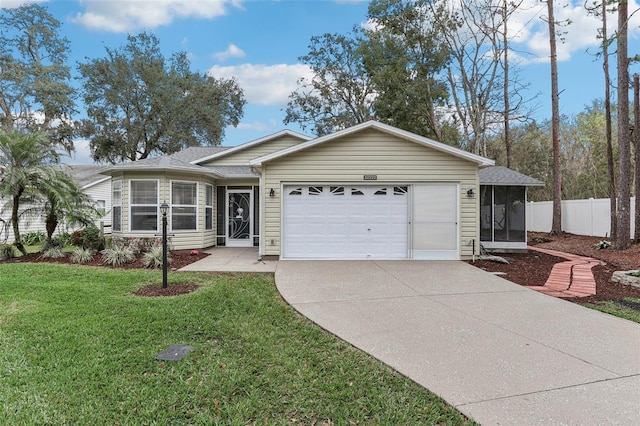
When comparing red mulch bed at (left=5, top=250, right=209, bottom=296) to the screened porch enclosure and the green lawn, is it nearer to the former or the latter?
the green lawn

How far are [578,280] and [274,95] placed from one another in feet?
76.1

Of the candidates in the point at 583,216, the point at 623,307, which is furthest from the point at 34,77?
the point at 583,216

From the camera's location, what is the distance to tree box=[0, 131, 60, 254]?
921 cm

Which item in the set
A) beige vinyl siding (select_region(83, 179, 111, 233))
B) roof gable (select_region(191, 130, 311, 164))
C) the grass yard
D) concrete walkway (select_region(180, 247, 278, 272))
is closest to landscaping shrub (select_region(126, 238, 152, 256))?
concrete walkway (select_region(180, 247, 278, 272))

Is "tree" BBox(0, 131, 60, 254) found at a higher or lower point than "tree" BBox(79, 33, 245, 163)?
lower

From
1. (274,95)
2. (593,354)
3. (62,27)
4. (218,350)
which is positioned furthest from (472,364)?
(62,27)

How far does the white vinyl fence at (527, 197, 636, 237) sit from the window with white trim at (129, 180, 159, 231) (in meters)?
17.8

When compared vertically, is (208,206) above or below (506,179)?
below

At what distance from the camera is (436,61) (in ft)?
62.5

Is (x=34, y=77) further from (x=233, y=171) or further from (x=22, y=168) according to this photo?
(x=233, y=171)

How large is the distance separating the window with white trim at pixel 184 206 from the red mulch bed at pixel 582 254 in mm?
8895

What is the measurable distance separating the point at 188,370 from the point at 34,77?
2844 centimetres

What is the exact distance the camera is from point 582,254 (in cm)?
1134

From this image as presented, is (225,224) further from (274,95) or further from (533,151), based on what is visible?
(533,151)
